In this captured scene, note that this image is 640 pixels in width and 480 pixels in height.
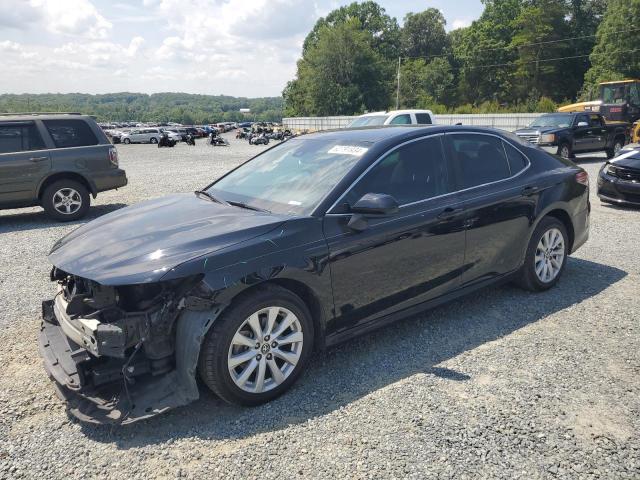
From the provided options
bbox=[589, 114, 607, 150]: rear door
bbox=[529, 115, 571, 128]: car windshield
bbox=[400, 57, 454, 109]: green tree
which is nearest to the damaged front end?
bbox=[529, 115, 571, 128]: car windshield

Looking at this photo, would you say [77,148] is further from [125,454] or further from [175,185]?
[125,454]

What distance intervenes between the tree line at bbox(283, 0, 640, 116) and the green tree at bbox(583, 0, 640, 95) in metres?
0.09

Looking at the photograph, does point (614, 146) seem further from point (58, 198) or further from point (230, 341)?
point (230, 341)

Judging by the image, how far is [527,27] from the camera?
60.7m

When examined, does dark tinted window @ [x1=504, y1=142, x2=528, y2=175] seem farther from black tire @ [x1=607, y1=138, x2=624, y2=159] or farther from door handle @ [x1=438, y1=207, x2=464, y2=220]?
black tire @ [x1=607, y1=138, x2=624, y2=159]

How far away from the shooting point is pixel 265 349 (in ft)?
10.2

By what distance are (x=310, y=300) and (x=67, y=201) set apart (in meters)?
7.46

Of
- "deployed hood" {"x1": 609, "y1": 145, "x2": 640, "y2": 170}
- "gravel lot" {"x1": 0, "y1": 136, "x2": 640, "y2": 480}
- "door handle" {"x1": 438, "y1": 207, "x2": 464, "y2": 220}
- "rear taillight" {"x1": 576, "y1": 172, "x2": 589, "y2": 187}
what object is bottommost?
"gravel lot" {"x1": 0, "y1": 136, "x2": 640, "y2": 480}

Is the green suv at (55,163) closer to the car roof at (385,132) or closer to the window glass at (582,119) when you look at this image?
the car roof at (385,132)

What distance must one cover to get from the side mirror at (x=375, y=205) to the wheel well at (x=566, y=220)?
7.42 feet

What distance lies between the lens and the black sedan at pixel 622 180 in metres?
8.94

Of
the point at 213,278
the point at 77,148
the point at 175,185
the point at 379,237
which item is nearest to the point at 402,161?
the point at 379,237

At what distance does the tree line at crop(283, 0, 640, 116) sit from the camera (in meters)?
49.4

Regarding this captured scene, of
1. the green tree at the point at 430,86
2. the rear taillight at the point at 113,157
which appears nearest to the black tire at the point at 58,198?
the rear taillight at the point at 113,157
